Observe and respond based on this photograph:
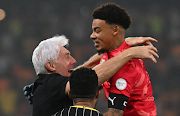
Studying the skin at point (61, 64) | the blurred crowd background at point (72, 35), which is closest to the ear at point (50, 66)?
the skin at point (61, 64)

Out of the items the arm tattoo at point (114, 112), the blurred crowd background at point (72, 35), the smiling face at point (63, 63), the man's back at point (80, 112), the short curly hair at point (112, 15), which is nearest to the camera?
the man's back at point (80, 112)

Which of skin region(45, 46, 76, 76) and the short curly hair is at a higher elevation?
the short curly hair

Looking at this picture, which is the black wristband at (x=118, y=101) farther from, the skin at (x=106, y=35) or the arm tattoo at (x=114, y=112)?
the skin at (x=106, y=35)

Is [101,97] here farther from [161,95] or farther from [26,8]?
[26,8]

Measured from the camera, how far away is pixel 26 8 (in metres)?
6.08

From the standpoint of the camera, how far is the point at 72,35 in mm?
5836

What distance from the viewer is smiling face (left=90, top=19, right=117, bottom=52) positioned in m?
1.78

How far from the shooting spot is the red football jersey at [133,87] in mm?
1603

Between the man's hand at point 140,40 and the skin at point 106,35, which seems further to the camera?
the man's hand at point 140,40

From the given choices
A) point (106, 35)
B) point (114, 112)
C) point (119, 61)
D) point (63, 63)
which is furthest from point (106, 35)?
point (114, 112)

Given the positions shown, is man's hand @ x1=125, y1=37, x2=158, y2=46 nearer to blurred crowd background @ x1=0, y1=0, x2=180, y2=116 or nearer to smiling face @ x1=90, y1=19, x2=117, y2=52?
smiling face @ x1=90, y1=19, x2=117, y2=52

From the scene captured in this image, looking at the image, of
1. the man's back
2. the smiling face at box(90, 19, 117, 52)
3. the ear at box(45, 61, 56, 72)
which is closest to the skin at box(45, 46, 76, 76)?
the ear at box(45, 61, 56, 72)

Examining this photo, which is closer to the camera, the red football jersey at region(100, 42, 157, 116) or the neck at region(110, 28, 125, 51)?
the red football jersey at region(100, 42, 157, 116)

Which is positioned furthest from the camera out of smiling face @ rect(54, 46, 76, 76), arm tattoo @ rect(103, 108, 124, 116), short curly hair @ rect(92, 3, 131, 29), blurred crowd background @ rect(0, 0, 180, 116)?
blurred crowd background @ rect(0, 0, 180, 116)
